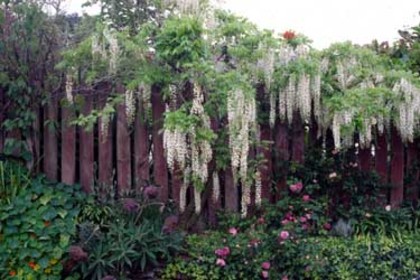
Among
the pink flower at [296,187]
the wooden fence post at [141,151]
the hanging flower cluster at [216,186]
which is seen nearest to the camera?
the hanging flower cluster at [216,186]

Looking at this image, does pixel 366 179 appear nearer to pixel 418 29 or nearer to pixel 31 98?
pixel 418 29

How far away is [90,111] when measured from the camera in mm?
4859

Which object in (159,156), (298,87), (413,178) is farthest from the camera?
(413,178)

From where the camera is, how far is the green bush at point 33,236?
4152 mm

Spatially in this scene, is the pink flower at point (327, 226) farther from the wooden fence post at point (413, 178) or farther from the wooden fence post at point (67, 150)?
the wooden fence post at point (67, 150)

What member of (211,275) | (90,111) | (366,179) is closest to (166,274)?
(211,275)

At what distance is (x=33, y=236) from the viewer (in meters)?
4.22

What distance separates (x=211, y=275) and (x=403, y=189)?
6.32ft

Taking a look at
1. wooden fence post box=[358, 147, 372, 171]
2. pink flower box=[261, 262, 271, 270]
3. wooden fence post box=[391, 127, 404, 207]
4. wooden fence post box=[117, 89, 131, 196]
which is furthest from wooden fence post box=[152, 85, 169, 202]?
wooden fence post box=[391, 127, 404, 207]

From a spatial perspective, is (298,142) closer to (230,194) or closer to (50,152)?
(230,194)

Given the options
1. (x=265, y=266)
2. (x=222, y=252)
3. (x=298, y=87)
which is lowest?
(x=265, y=266)

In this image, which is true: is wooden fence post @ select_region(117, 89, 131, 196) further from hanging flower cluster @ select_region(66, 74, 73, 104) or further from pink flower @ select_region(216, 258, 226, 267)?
pink flower @ select_region(216, 258, 226, 267)

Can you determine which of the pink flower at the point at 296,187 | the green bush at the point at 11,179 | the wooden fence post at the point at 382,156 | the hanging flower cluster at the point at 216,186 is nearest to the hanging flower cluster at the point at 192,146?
the hanging flower cluster at the point at 216,186

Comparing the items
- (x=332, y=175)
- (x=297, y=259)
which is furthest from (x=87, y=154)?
(x=332, y=175)
